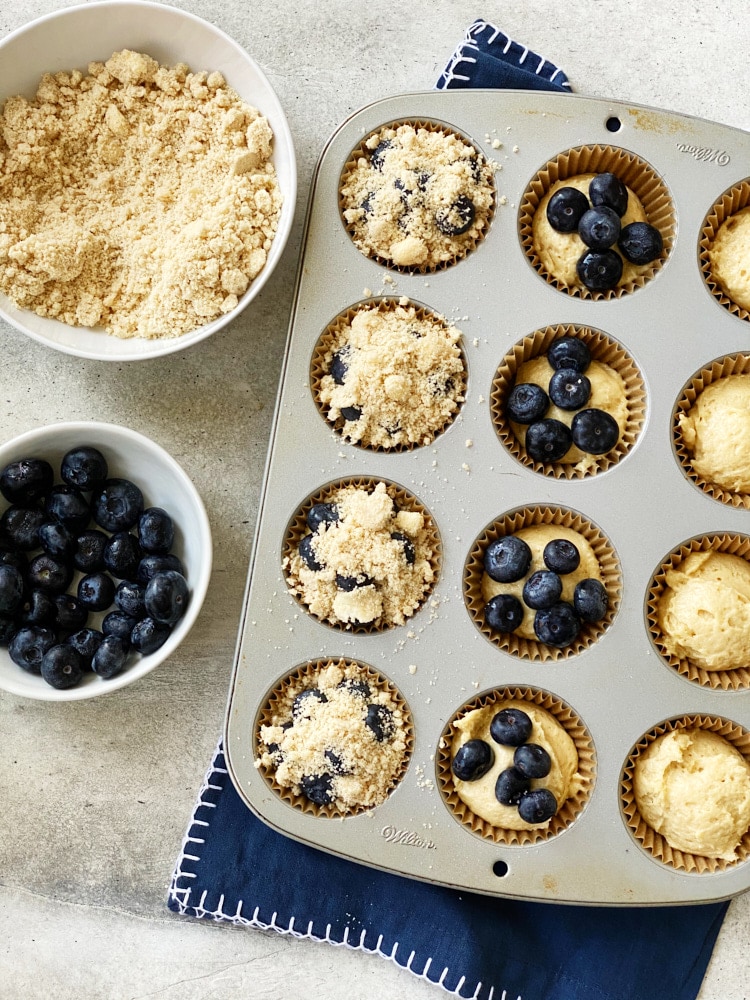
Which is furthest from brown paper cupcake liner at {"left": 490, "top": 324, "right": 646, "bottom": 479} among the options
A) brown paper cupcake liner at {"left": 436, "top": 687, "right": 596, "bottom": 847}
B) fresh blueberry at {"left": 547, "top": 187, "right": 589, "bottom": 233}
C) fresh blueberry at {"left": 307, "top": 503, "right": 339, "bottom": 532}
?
brown paper cupcake liner at {"left": 436, "top": 687, "right": 596, "bottom": 847}

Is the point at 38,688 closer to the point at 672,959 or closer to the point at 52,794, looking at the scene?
the point at 52,794

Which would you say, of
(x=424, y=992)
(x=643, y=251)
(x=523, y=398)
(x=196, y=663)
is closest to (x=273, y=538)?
(x=196, y=663)

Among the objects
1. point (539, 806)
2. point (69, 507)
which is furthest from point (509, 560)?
point (69, 507)

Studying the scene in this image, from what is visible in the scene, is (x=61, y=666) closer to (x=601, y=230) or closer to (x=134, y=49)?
(x=134, y=49)

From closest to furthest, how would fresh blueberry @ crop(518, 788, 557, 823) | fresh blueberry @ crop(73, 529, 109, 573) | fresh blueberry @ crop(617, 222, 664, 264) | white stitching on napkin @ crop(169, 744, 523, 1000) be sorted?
fresh blueberry @ crop(518, 788, 557, 823)
fresh blueberry @ crop(617, 222, 664, 264)
fresh blueberry @ crop(73, 529, 109, 573)
white stitching on napkin @ crop(169, 744, 523, 1000)

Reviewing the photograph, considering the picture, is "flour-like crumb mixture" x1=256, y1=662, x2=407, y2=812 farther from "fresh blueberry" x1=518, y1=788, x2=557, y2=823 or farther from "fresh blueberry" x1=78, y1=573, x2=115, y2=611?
"fresh blueberry" x1=78, y1=573, x2=115, y2=611

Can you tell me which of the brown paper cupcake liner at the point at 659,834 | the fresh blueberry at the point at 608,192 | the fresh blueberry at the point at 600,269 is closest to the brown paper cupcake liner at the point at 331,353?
the fresh blueberry at the point at 600,269
